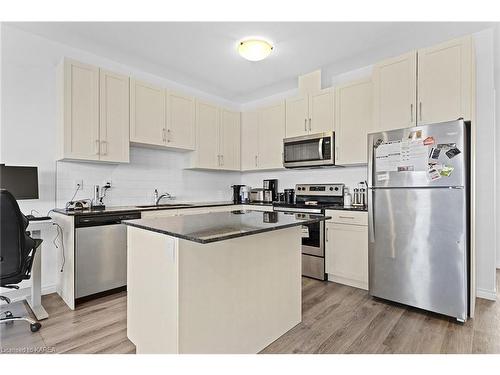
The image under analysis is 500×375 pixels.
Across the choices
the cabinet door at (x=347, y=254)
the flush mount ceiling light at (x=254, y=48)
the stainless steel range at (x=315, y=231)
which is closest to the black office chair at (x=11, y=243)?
the flush mount ceiling light at (x=254, y=48)

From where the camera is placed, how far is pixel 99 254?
9.13ft

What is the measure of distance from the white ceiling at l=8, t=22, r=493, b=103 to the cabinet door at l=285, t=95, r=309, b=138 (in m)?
0.38

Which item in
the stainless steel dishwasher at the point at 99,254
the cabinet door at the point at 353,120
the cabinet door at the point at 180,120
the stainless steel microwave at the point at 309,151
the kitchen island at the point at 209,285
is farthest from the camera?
the cabinet door at the point at 180,120

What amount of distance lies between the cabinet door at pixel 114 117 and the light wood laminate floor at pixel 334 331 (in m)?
1.64

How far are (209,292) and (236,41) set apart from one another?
2581 mm

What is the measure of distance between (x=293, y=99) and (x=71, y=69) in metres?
2.77

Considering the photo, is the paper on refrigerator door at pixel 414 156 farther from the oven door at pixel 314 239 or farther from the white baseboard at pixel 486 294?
the white baseboard at pixel 486 294

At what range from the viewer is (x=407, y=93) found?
2.67 meters

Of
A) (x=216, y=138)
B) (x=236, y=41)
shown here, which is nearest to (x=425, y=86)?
(x=236, y=41)

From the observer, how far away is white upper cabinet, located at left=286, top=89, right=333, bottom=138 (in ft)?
11.9

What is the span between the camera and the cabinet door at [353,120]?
3.27 m

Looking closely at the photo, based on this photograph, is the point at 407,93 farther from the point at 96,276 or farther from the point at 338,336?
the point at 96,276

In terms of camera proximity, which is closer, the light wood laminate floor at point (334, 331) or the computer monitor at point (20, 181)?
the light wood laminate floor at point (334, 331)
